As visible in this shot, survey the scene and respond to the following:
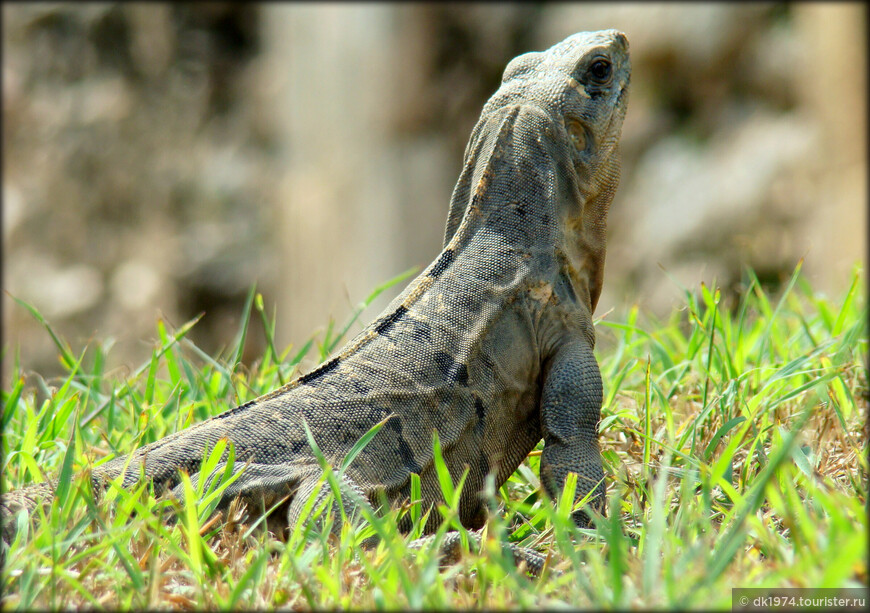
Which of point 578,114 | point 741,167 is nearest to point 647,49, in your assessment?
point 741,167

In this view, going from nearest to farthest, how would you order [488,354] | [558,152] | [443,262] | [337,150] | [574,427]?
1. [574,427]
2. [488,354]
3. [443,262]
4. [558,152]
5. [337,150]

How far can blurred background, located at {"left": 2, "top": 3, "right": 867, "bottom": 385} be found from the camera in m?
10.2

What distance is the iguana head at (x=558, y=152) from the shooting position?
3135mm

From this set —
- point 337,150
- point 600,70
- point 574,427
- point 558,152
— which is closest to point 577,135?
point 558,152

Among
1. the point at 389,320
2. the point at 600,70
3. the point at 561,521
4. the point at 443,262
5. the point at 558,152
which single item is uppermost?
the point at 600,70

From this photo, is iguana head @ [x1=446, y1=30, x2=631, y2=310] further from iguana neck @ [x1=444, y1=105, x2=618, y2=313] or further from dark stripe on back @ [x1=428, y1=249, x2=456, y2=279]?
dark stripe on back @ [x1=428, y1=249, x2=456, y2=279]

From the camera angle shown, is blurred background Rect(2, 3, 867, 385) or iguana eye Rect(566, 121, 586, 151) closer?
iguana eye Rect(566, 121, 586, 151)

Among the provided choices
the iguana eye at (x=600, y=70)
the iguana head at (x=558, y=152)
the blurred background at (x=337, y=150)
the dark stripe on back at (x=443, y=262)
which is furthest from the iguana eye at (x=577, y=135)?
the blurred background at (x=337, y=150)

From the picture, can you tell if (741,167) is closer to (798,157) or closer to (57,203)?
(798,157)

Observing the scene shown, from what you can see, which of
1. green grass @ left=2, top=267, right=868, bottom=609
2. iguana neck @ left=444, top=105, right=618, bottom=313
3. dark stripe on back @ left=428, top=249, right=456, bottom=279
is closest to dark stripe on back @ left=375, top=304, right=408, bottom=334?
dark stripe on back @ left=428, top=249, right=456, bottom=279

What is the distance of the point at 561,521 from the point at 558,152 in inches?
62.9

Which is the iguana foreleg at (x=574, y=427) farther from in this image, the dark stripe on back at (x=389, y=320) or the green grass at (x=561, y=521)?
the dark stripe on back at (x=389, y=320)

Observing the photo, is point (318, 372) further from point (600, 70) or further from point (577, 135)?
point (600, 70)

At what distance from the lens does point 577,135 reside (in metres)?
3.26
